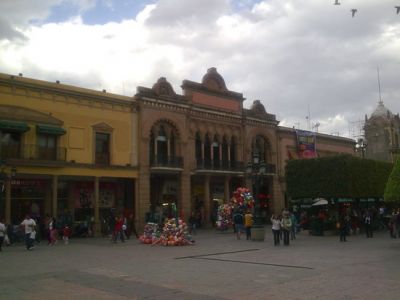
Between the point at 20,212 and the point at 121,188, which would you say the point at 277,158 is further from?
the point at 20,212

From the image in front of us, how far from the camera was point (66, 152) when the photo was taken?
30.5 metres

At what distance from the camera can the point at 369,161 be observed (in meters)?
32.4

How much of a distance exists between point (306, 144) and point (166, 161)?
1887 cm

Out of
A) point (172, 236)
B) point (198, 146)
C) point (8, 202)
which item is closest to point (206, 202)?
point (198, 146)

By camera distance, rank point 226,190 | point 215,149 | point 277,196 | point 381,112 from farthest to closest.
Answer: point 381,112
point 277,196
point 215,149
point 226,190

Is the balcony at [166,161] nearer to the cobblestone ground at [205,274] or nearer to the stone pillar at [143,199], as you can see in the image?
the stone pillar at [143,199]

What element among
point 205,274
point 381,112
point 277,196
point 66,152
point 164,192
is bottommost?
point 205,274

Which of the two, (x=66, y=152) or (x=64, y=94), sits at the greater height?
(x=64, y=94)

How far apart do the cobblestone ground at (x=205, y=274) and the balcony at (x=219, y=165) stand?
19564 mm

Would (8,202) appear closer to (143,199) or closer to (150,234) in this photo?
(150,234)

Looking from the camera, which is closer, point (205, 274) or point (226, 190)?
point (205, 274)

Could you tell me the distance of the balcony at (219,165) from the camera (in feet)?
127

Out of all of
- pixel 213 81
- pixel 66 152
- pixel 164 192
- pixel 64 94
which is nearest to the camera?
pixel 66 152

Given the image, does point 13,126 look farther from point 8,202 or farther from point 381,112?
point 381,112
